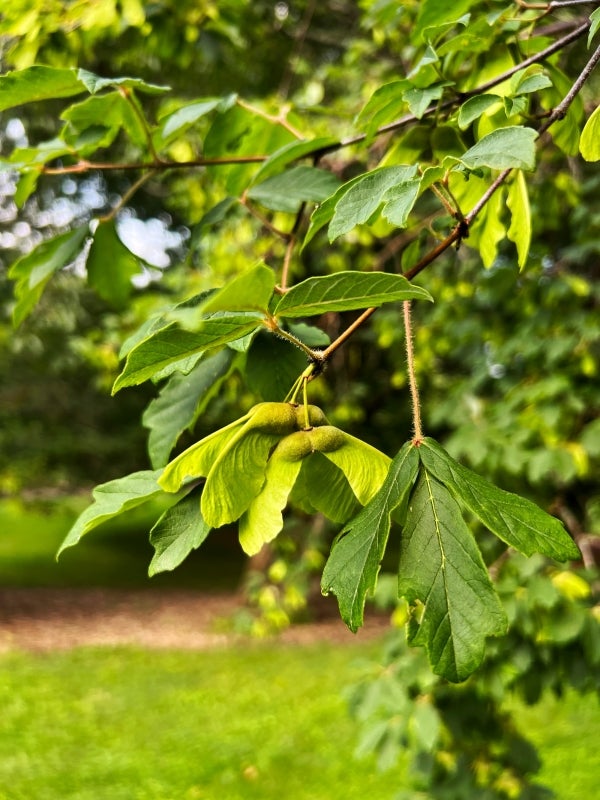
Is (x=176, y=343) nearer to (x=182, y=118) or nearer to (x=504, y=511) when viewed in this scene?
(x=504, y=511)

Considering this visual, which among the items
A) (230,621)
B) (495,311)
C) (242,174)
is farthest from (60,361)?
(242,174)

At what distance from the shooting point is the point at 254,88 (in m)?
8.04

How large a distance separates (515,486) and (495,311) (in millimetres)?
948

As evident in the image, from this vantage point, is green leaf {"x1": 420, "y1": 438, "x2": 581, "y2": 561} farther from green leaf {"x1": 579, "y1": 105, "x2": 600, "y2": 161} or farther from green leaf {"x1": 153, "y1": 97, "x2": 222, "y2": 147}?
green leaf {"x1": 153, "y1": 97, "x2": 222, "y2": 147}

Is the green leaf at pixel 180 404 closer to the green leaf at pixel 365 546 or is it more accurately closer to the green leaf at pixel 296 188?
the green leaf at pixel 296 188

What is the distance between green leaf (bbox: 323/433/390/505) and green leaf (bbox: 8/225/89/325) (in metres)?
0.75

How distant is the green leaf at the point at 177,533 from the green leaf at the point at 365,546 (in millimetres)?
153

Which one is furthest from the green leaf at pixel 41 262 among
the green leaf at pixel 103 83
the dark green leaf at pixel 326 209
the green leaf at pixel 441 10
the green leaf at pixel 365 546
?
the green leaf at pixel 365 546

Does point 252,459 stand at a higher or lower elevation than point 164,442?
higher

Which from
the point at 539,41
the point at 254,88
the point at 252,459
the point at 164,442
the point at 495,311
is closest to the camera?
the point at 252,459

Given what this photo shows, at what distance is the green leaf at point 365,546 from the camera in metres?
0.72

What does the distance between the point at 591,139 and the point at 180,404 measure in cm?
66

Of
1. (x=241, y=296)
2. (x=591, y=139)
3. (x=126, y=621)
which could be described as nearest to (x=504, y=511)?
(x=241, y=296)

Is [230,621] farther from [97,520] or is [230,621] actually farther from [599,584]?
[97,520]
